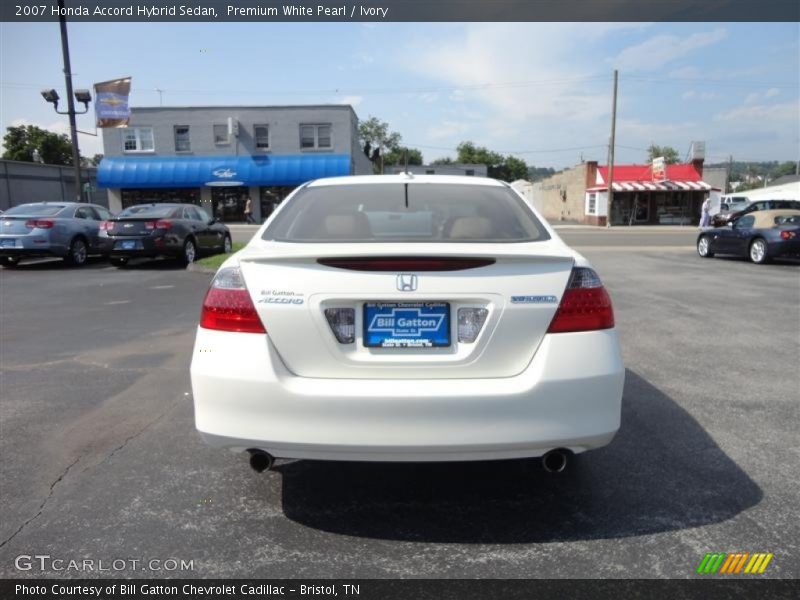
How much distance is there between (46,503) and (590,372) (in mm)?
2766

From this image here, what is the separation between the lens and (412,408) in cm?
245

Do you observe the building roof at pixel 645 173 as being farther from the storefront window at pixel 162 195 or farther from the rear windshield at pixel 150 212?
the rear windshield at pixel 150 212

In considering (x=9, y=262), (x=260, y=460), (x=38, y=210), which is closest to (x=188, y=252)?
(x=38, y=210)

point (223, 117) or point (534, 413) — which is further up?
point (223, 117)

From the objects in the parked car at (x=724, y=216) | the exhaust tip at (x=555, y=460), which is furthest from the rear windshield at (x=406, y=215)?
the parked car at (x=724, y=216)

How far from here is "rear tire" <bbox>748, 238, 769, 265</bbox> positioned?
46.8 ft

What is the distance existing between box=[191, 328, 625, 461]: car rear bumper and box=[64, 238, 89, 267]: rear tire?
13.1 metres

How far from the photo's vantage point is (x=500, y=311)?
2525 millimetres

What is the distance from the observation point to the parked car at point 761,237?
45.6 ft

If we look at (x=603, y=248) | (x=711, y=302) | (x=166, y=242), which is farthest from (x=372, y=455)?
(x=603, y=248)

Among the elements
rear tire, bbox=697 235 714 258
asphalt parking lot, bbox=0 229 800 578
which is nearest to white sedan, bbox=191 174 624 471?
asphalt parking lot, bbox=0 229 800 578

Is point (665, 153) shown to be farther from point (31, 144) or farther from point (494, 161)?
point (31, 144)
